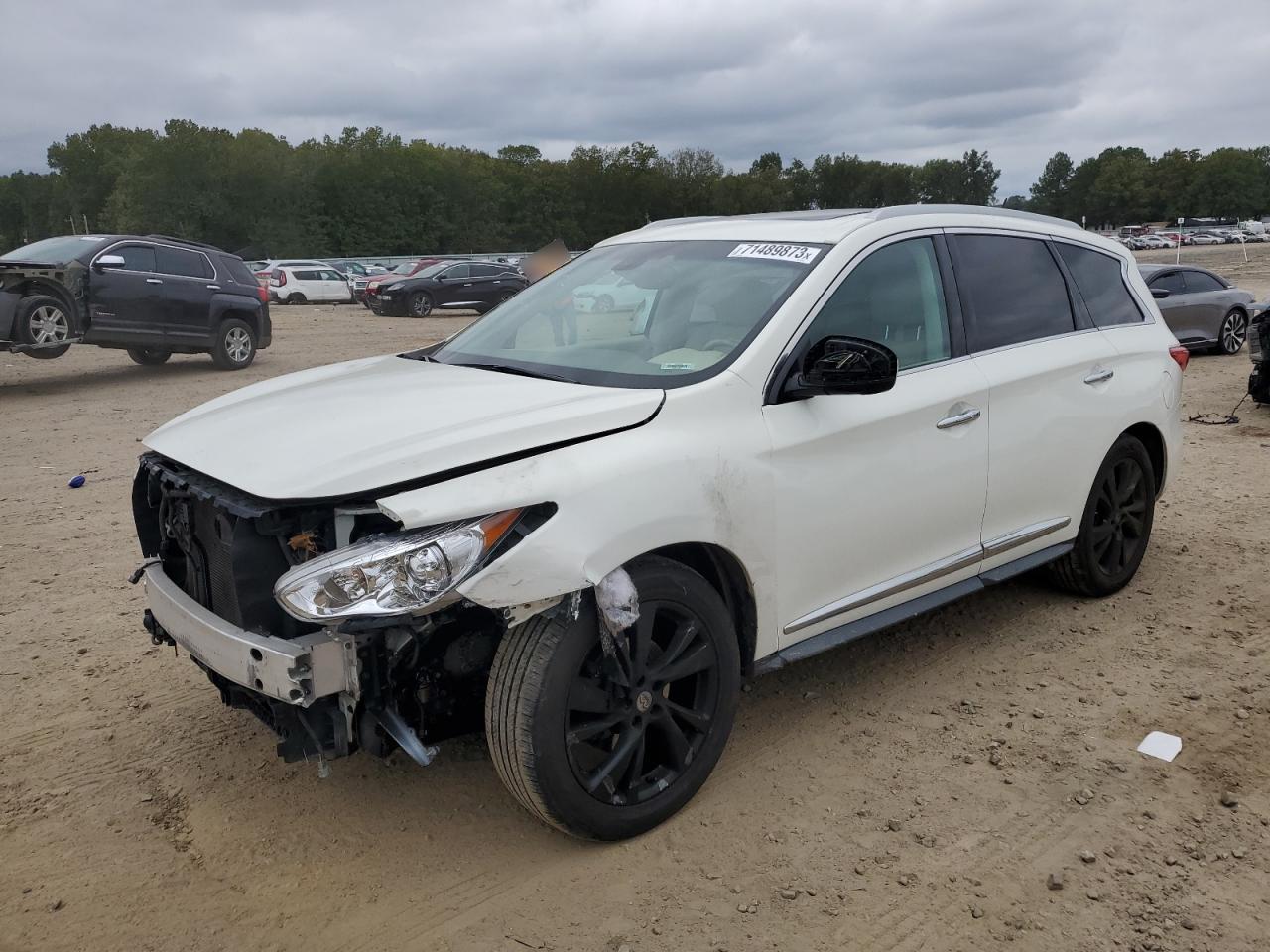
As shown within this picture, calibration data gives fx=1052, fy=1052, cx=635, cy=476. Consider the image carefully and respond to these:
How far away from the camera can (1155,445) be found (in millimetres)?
5336

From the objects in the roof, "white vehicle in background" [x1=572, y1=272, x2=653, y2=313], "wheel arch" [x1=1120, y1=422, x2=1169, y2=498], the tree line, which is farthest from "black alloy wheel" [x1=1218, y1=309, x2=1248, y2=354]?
the tree line

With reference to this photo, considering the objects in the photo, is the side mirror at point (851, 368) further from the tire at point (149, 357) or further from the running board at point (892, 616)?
the tire at point (149, 357)

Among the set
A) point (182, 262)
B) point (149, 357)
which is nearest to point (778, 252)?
point (182, 262)

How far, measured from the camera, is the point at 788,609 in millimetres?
3549

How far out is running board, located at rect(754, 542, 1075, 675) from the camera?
356 cm

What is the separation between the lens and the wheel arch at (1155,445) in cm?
520

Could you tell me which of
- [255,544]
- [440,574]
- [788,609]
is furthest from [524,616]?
[788,609]

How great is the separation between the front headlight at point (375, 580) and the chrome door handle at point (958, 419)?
2.06 m

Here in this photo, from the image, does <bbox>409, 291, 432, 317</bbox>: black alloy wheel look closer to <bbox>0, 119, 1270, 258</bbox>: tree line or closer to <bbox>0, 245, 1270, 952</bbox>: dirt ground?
<bbox>0, 245, 1270, 952</bbox>: dirt ground

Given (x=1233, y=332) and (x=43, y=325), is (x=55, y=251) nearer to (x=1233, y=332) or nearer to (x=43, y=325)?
(x=43, y=325)

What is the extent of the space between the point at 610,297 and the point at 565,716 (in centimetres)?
189

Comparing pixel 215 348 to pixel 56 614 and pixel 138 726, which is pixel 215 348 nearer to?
pixel 56 614

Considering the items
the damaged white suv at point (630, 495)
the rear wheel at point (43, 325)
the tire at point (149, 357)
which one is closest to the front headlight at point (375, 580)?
the damaged white suv at point (630, 495)

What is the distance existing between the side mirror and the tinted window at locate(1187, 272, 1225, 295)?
14484 millimetres
